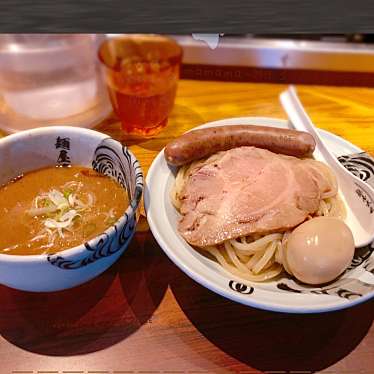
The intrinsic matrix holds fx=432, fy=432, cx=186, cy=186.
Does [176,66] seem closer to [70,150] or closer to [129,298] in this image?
[70,150]

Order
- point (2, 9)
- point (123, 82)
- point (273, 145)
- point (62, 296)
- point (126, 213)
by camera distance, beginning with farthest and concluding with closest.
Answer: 1. point (123, 82)
2. point (273, 145)
3. point (62, 296)
4. point (126, 213)
5. point (2, 9)

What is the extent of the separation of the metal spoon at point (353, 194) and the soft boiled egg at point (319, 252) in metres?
0.11

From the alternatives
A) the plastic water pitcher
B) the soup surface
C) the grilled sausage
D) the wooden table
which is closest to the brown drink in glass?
the plastic water pitcher

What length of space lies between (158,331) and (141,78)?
2.86ft

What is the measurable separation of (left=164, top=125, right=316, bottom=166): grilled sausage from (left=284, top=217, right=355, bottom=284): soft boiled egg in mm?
308

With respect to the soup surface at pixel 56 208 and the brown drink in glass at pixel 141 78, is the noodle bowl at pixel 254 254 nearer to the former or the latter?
the soup surface at pixel 56 208

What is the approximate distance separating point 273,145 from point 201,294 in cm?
46

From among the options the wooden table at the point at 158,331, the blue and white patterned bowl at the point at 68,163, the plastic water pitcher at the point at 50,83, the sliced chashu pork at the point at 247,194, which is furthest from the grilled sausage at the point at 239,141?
the plastic water pitcher at the point at 50,83

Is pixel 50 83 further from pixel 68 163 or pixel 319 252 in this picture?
pixel 319 252

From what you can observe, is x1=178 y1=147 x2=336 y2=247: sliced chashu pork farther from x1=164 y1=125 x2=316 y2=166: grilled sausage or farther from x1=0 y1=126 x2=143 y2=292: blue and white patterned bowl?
x1=0 y1=126 x2=143 y2=292: blue and white patterned bowl

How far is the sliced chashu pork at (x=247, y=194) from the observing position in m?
1.01

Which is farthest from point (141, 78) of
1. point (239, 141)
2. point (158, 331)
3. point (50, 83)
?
point (158, 331)

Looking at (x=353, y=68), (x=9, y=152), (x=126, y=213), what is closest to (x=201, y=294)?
(x=126, y=213)

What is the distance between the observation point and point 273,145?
120 centimetres
